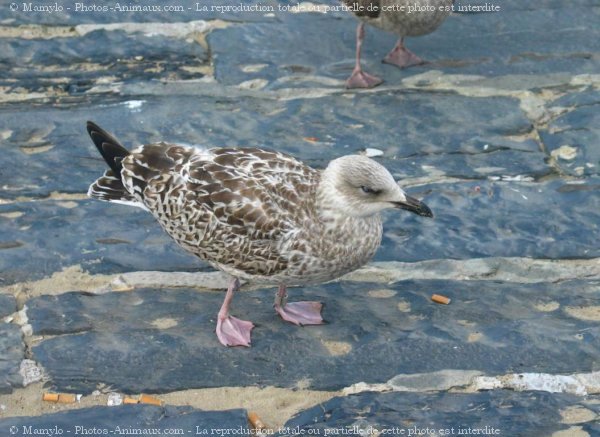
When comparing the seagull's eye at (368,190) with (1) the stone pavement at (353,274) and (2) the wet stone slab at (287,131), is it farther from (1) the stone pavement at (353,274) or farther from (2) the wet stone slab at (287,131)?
(2) the wet stone slab at (287,131)

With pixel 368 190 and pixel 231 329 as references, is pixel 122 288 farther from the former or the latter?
pixel 368 190

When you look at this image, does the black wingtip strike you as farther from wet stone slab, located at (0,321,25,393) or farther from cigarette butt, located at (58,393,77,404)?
cigarette butt, located at (58,393,77,404)

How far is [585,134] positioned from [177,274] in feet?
7.15

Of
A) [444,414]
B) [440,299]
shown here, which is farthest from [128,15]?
[444,414]

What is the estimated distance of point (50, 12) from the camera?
602 cm

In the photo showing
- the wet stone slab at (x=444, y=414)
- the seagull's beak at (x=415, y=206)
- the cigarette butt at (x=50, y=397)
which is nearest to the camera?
the wet stone slab at (x=444, y=414)

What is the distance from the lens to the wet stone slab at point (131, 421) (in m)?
3.39

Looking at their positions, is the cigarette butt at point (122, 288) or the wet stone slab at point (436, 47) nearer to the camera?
the cigarette butt at point (122, 288)

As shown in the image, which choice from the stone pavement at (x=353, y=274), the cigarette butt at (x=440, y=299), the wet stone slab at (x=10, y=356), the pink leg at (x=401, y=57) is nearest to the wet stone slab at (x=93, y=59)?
the stone pavement at (x=353, y=274)

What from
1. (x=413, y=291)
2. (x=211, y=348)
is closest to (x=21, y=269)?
(x=211, y=348)

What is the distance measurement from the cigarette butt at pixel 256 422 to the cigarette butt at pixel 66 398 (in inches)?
24.4

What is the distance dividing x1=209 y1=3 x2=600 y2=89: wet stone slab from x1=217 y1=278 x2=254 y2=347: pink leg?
194cm

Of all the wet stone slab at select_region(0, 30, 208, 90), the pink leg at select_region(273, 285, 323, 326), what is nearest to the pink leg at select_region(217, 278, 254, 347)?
the pink leg at select_region(273, 285, 323, 326)

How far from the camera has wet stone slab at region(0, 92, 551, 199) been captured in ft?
16.1
